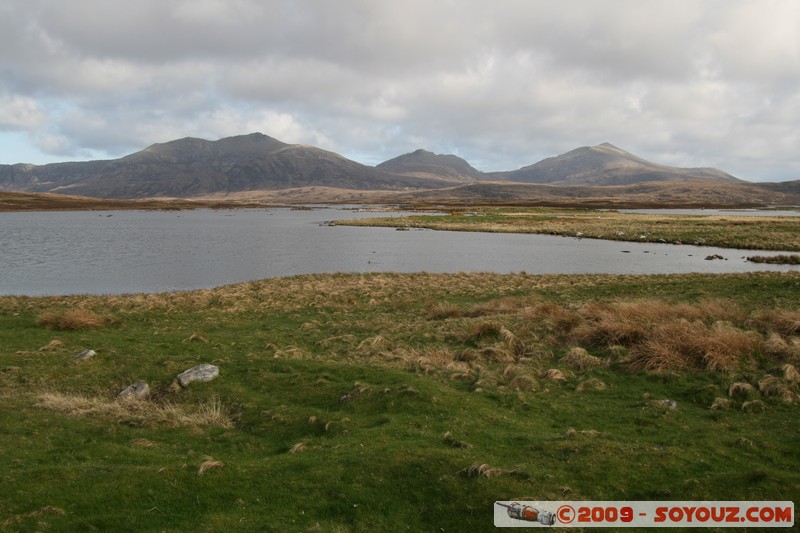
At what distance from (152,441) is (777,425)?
16.4 m

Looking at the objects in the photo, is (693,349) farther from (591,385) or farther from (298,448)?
(298,448)

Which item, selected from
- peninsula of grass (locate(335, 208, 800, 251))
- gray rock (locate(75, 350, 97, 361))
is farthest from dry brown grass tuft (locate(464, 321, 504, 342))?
peninsula of grass (locate(335, 208, 800, 251))

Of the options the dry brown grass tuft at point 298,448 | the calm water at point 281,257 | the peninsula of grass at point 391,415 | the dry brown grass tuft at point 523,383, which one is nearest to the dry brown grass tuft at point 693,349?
the peninsula of grass at point 391,415

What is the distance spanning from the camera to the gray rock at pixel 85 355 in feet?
64.3

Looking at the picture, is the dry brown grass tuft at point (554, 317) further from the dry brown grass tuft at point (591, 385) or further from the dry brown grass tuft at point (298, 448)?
the dry brown grass tuft at point (298, 448)

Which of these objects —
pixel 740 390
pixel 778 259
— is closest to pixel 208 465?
pixel 740 390

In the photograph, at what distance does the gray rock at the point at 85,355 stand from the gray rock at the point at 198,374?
16.1 ft

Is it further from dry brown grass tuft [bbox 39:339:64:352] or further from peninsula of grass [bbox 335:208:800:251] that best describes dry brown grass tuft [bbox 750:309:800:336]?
peninsula of grass [bbox 335:208:800:251]

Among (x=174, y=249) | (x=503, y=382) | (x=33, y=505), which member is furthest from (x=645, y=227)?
(x=33, y=505)

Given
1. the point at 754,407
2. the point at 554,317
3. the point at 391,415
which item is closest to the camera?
the point at 391,415

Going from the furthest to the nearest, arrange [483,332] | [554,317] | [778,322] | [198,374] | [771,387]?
[554,317] → [483,332] → [778,322] → [198,374] → [771,387]

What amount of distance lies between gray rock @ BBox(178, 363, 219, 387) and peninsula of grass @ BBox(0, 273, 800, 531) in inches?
17.0

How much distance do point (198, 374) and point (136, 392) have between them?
6.47 ft

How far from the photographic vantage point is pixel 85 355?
19781 millimetres
